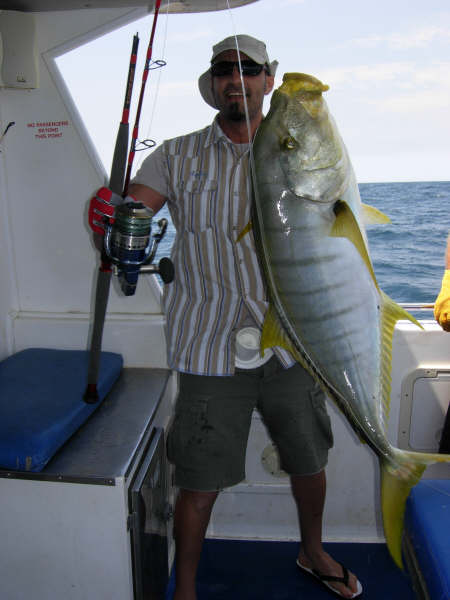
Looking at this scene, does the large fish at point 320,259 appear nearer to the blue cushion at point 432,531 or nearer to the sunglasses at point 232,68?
the blue cushion at point 432,531

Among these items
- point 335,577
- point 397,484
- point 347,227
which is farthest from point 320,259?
point 335,577

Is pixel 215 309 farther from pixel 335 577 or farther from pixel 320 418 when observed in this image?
pixel 335 577

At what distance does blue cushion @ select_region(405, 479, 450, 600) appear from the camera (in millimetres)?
1339

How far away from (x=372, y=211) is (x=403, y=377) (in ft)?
4.33

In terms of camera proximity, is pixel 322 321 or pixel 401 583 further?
pixel 401 583

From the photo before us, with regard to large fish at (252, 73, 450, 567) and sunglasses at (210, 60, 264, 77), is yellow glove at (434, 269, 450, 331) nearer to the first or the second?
large fish at (252, 73, 450, 567)

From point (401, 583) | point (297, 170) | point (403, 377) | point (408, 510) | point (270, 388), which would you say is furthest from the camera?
point (403, 377)

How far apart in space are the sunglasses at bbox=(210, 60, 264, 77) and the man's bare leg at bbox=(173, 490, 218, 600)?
1.46m

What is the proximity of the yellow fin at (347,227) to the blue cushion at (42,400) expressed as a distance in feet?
3.88

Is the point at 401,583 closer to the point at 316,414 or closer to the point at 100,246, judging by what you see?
the point at 316,414

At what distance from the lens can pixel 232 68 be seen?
174cm

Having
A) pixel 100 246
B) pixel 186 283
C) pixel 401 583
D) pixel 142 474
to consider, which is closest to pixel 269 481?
pixel 401 583

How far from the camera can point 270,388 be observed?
1867mm

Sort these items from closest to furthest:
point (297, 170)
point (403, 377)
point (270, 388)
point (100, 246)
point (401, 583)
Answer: point (297, 170) < point (100, 246) < point (270, 388) < point (401, 583) < point (403, 377)
